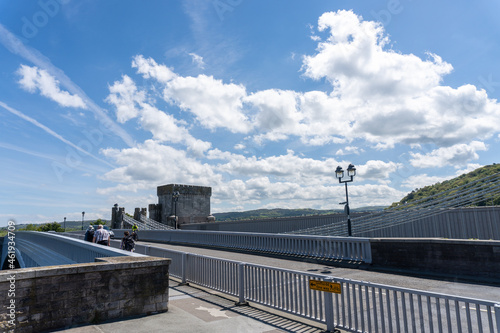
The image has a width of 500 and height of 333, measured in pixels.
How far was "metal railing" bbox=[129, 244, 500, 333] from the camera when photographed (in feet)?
16.1

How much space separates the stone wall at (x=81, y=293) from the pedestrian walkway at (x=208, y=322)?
265 mm

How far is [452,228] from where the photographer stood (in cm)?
1812

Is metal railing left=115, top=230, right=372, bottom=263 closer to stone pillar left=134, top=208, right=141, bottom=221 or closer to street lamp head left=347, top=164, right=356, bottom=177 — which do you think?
street lamp head left=347, top=164, right=356, bottom=177

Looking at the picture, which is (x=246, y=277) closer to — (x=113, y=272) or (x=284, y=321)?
(x=284, y=321)

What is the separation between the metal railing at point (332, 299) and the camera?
4.89 metres

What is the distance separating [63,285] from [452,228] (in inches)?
777

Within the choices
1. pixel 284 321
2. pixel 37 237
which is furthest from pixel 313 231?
pixel 37 237

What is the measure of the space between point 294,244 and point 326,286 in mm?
9006

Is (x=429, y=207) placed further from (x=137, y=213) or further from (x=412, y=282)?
(x=137, y=213)

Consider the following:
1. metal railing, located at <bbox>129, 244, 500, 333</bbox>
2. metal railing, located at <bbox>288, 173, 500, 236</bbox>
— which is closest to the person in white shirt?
metal railing, located at <bbox>129, 244, 500, 333</bbox>

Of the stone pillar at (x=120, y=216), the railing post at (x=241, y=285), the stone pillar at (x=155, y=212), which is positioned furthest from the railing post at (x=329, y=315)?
the stone pillar at (x=155, y=212)

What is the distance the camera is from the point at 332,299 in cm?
608

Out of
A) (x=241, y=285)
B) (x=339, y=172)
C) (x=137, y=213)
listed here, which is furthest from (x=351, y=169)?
(x=137, y=213)

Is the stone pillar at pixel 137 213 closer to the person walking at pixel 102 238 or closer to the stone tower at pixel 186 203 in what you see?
the stone tower at pixel 186 203
